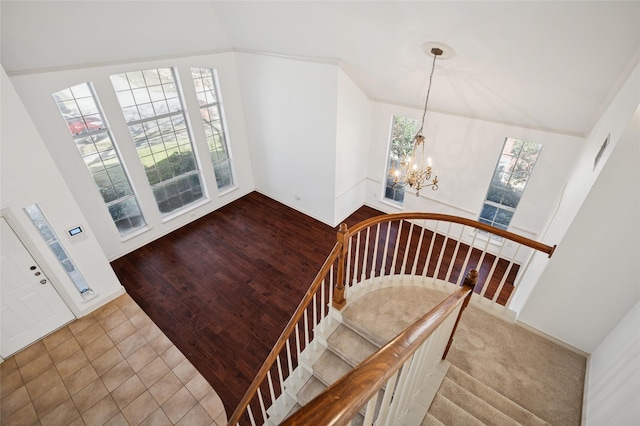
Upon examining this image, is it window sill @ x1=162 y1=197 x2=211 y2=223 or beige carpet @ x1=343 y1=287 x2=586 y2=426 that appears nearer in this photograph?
beige carpet @ x1=343 y1=287 x2=586 y2=426

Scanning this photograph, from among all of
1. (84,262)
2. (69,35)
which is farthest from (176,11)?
(84,262)

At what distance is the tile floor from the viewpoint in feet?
11.3

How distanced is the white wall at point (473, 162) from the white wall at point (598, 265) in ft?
8.10

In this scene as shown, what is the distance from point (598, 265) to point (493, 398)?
1.30 meters

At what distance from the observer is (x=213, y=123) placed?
6426 millimetres

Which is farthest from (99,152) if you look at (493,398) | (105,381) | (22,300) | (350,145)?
(493,398)

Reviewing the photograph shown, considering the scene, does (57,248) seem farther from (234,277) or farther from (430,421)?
(430,421)

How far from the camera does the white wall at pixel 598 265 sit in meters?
2.09

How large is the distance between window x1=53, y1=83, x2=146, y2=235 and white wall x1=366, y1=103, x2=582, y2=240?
481 cm

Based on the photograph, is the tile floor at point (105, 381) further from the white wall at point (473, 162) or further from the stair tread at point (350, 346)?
the white wall at point (473, 162)

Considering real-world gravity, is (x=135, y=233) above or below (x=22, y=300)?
below

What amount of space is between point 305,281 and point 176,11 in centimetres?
448

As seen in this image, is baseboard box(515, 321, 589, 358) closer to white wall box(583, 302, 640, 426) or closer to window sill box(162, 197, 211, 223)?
white wall box(583, 302, 640, 426)

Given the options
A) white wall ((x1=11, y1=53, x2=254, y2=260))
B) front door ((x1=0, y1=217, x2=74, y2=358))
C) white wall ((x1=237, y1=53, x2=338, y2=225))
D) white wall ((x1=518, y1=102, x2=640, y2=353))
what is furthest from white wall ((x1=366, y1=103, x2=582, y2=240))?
front door ((x1=0, y1=217, x2=74, y2=358))
